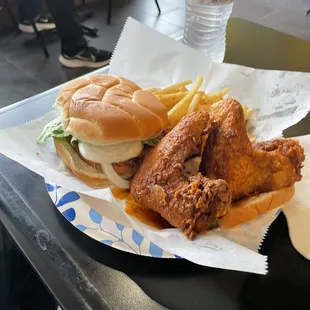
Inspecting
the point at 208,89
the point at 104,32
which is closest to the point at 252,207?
the point at 208,89

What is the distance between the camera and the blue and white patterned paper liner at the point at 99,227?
856 mm

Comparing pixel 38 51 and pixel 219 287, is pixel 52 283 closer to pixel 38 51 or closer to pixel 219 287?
pixel 219 287

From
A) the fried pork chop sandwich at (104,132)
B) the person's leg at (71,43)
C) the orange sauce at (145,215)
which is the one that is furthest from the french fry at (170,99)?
the person's leg at (71,43)

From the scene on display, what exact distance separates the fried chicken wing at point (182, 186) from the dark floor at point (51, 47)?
2.00 m

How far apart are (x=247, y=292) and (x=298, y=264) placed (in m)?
0.13

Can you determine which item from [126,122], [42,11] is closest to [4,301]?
[126,122]

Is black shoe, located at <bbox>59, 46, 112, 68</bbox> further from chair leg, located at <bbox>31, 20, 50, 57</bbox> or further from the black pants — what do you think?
chair leg, located at <bbox>31, 20, 50, 57</bbox>

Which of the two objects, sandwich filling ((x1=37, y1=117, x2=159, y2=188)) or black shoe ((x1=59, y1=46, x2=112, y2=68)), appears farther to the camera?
black shoe ((x1=59, y1=46, x2=112, y2=68))

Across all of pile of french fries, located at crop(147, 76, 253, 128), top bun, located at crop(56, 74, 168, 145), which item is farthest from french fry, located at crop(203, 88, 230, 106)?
top bun, located at crop(56, 74, 168, 145)

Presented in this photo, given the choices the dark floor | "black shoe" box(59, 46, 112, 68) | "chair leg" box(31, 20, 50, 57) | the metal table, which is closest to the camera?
the metal table

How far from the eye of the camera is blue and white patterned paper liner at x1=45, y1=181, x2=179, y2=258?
0.86m

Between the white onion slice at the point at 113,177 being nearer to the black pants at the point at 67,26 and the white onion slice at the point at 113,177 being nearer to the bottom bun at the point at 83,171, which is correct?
the bottom bun at the point at 83,171

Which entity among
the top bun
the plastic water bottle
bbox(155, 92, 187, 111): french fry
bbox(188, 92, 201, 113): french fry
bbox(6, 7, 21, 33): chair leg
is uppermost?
the top bun

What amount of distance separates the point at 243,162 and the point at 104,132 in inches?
12.7
